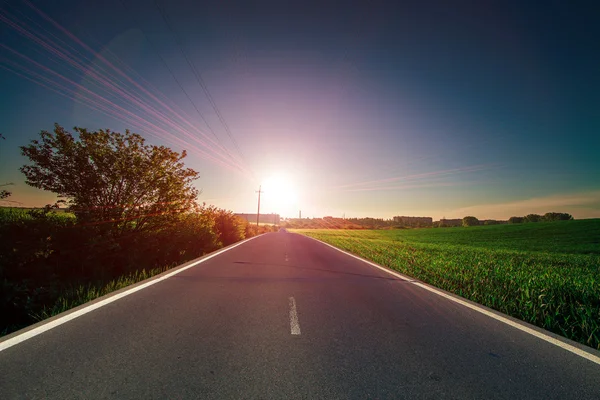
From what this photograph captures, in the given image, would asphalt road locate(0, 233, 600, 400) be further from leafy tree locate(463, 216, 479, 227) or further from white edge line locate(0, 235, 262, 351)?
leafy tree locate(463, 216, 479, 227)

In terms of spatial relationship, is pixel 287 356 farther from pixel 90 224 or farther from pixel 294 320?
pixel 90 224

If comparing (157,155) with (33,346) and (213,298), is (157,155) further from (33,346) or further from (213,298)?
(33,346)

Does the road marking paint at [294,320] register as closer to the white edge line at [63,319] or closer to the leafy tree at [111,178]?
the white edge line at [63,319]

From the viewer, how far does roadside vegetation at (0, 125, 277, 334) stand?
20.7 ft

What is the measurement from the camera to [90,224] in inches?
321

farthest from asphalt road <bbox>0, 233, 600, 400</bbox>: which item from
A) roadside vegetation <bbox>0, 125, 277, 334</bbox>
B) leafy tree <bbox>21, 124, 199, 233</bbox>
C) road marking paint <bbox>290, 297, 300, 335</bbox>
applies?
leafy tree <bbox>21, 124, 199, 233</bbox>

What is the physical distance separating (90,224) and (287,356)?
8.64m

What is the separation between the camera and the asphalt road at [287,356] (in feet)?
7.03

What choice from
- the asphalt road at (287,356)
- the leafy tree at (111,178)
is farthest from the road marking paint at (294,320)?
the leafy tree at (111,178)

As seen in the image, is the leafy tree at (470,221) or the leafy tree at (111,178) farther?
the leafy tree at (470,221)

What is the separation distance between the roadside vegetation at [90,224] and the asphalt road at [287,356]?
2.71 meters

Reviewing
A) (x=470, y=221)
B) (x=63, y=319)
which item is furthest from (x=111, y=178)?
(x=470, y=221)

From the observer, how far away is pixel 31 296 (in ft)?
19.0

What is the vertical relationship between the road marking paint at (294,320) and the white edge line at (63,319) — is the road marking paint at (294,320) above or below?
below
